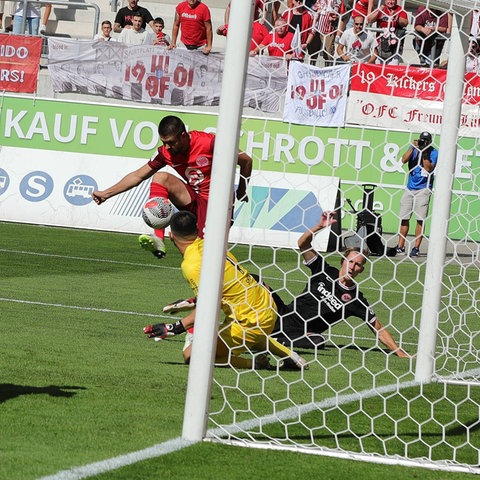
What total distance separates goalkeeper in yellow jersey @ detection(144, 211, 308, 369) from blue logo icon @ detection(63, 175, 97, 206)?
477 inches

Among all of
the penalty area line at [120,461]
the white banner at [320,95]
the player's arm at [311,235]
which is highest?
the white banner at [320,95]

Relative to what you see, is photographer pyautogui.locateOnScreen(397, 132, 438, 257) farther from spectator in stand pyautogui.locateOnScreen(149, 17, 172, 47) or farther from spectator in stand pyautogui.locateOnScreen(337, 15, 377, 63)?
spectator in stand pyautogui.locateOnScreen(149, 17, 172, 47)

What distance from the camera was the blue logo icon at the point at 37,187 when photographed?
65.0 ft

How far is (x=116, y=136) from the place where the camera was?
20.5 m

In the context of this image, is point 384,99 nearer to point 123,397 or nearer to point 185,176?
point 185,176

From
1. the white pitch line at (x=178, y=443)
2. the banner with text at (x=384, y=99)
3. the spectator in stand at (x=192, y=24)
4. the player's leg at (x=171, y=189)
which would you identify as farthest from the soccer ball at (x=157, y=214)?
the spectator in stand at (x=192, y=24)

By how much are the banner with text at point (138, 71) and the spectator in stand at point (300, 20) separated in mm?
12603

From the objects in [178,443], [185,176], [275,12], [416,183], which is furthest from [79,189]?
[178,443]

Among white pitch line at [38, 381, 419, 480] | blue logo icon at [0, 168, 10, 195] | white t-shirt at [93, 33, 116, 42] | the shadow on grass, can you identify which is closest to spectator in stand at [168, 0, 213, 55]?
white t-shirt at [93, 33, 116, 42]

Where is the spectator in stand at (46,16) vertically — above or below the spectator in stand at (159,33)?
above

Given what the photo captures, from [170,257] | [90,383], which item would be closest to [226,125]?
[90,383]

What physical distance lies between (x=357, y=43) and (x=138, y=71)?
14360mm

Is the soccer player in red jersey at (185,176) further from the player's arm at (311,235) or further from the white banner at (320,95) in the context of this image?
the white banner at (320,95)

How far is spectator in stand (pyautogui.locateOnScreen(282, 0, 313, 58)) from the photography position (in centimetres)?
795
